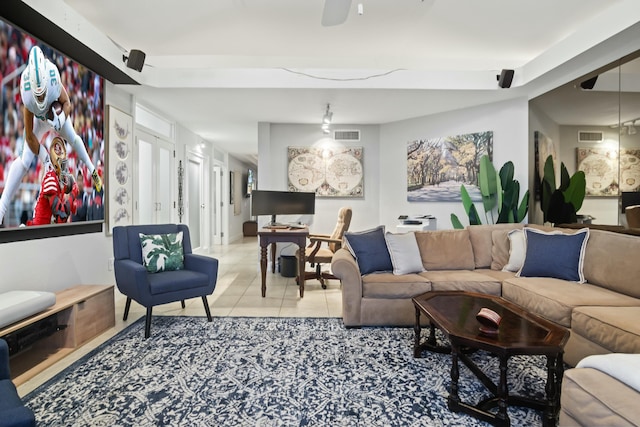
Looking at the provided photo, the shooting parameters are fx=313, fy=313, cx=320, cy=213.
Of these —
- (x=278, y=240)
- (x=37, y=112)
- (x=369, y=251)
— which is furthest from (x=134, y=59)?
(x=369, y=251)

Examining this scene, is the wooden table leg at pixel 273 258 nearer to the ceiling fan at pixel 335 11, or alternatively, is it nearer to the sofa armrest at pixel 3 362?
the ceiling fan at pixel 335 11

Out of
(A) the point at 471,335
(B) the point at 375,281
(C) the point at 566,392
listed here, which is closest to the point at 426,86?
(B) the point at 375,281

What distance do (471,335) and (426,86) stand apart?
9.84ft

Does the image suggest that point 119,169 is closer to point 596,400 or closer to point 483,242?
point 483,242

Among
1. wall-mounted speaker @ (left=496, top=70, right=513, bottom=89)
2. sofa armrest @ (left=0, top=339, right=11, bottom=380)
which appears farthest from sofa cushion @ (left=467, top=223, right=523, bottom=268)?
sofa armrest @ (left=0, top=339, right=11, bottom=380)

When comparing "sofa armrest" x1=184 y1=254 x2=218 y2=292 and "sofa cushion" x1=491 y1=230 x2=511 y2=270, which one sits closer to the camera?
"sofa armrest" x1=184 y1=254 x2=218 y2=292

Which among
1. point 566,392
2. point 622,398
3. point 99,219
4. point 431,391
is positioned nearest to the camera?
point 622,398

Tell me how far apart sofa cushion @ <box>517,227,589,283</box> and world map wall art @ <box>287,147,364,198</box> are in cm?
291

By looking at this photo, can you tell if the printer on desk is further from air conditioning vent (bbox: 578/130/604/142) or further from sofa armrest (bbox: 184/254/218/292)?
sofa armrest (bbox: 184/254/218/292)

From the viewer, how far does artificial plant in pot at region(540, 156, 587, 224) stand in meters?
3.48

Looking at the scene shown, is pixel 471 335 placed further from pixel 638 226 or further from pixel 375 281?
pixel 638 226

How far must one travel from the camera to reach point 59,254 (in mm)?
2725

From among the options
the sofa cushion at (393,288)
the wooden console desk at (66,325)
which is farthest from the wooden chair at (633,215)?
the wooden console desk at (66,325)

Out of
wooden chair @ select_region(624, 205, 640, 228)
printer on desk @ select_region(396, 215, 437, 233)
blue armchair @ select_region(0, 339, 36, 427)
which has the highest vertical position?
wooden chair @ select_region(624, 205, 640, 228)
